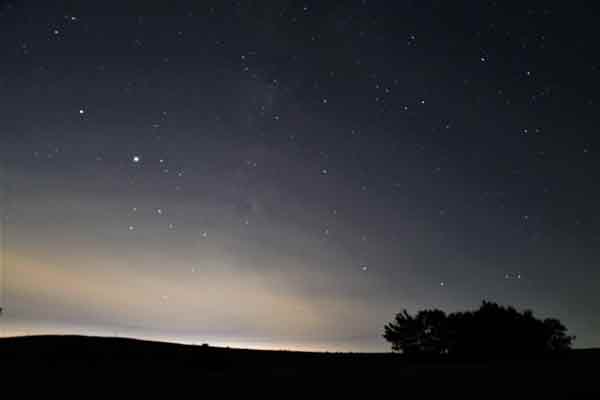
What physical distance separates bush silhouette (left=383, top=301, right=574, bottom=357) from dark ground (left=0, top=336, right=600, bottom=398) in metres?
18.3

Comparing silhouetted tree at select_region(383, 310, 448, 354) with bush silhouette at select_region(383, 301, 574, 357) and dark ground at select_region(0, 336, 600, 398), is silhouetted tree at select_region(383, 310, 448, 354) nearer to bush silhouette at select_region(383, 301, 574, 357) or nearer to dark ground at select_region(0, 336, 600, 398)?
bush silhouette at select_region(383, 301, 574, 357)

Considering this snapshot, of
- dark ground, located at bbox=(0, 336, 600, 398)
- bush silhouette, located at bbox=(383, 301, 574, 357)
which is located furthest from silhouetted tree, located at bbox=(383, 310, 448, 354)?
dark ground, located at bbox=(0, 336, 600, 398)

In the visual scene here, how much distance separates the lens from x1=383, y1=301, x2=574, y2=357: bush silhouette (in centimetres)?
3738

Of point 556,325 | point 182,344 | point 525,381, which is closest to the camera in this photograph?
point 525,381

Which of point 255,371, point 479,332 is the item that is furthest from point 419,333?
point 255,371

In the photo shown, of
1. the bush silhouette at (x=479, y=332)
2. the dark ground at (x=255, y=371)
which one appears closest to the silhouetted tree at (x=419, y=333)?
the bush silhouette at (x=479, y=332)

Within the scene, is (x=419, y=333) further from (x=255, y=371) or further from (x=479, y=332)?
(x=255, y=371)

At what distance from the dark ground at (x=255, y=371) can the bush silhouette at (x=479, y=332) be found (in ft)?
60.0

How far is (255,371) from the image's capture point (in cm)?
1542

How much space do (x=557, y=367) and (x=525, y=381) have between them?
4431 millimetres

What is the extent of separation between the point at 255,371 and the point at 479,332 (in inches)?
1165

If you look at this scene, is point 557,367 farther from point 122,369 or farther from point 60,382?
point 60,382

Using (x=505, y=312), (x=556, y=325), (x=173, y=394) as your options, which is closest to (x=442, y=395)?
(x=173, y=394)

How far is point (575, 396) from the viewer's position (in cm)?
1020
